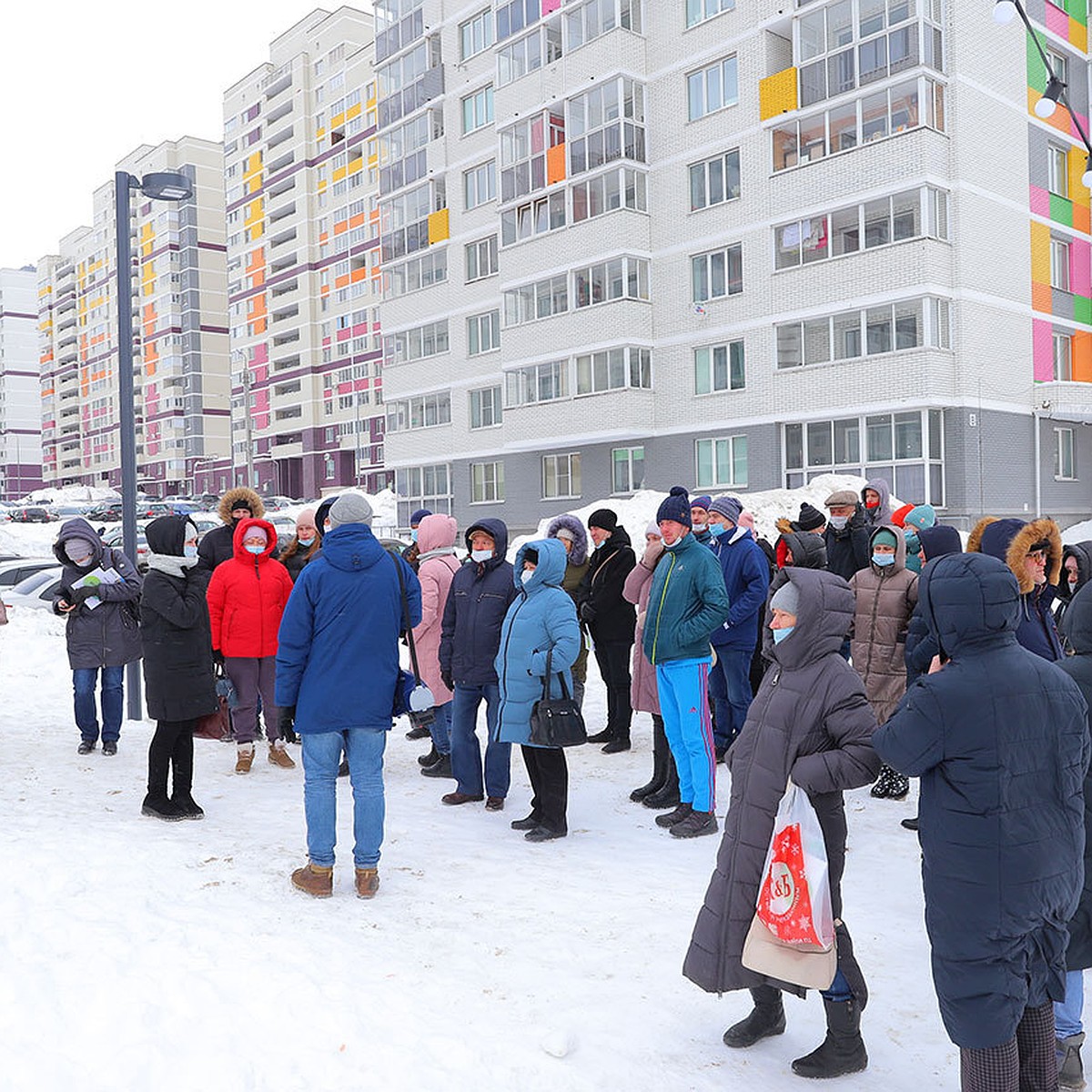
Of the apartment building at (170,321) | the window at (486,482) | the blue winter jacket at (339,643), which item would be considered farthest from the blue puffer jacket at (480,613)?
the apartment building at (170,321)

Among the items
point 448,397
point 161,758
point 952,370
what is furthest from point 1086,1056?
point 448,397

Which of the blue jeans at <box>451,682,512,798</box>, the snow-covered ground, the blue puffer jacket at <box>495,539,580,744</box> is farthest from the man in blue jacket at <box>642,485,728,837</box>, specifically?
the blue jeans at <box>451,682,512,798</box>

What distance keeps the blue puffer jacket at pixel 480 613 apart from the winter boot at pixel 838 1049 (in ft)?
11.9

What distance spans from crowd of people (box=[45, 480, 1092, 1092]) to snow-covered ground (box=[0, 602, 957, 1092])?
0.28 m

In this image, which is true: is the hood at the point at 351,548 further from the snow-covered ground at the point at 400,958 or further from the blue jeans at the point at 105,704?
the blue jeans at the point at 105,704

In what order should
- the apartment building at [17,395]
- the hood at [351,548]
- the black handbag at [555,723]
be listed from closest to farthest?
the hood at [351,548] < the black handbag at [555,723] < the apartment building at [17,395]

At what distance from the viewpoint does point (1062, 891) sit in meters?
2.82

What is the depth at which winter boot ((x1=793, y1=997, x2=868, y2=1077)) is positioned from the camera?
339cm

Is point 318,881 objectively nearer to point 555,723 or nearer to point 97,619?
point 555,723

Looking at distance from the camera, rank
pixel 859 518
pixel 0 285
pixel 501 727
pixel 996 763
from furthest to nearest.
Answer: pixel 0 285
pixel 859 518
pixel 501 727
pixel 996 763

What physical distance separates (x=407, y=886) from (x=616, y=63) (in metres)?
28.3

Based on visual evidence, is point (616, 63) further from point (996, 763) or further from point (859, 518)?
point (996, 763)

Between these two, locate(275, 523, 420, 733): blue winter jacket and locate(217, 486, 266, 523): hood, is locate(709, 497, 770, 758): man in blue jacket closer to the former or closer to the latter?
locate(275, 523, 420, 733): blue winter jacket

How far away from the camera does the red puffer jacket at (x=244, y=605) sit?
297 inches
